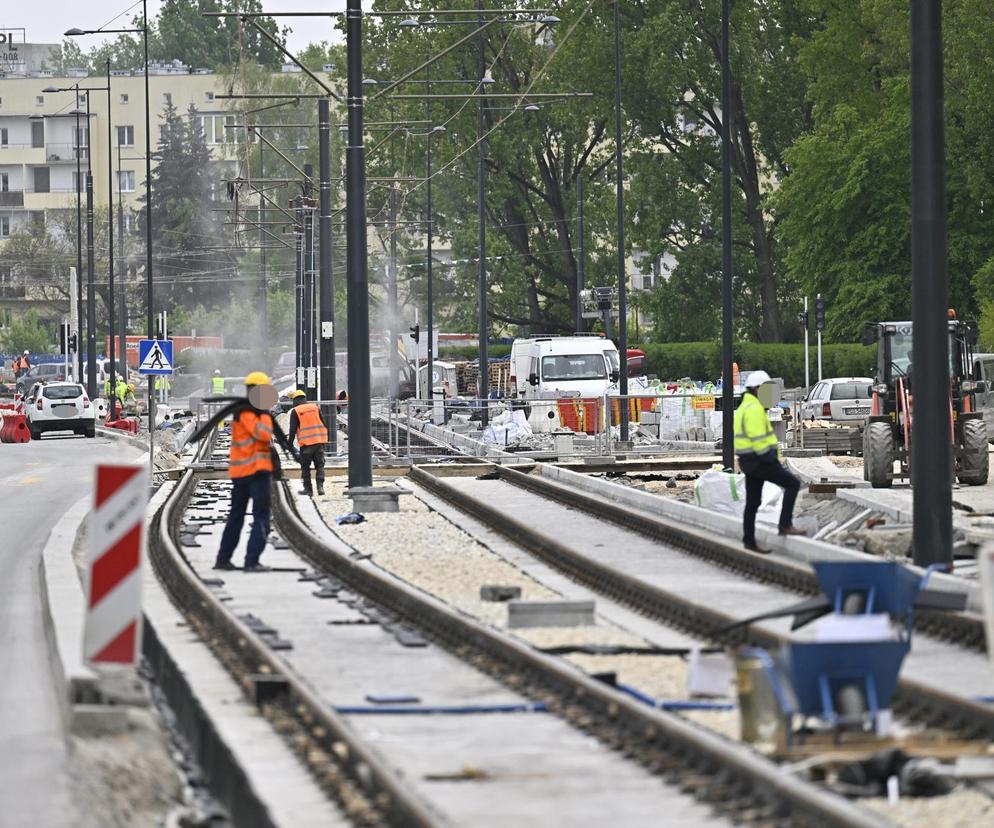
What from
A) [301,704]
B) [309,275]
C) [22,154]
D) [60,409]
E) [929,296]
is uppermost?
[22,154]

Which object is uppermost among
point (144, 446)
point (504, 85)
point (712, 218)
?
point (504, 85)

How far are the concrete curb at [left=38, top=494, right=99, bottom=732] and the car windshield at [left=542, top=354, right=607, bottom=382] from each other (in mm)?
27281

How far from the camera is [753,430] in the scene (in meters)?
20.9

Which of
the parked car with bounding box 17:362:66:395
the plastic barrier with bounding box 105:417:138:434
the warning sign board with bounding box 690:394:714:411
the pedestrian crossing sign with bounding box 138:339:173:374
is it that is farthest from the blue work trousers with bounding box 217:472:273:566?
the parked car with bounding box 17:362:66:395

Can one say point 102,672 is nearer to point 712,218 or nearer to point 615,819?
point 615,819

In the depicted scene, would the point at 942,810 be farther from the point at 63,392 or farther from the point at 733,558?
the point at 63,392

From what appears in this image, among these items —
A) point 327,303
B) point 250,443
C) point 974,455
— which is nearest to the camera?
point 250,443

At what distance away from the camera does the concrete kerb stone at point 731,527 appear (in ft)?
54.3

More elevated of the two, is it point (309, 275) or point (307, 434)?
point (309, 275)

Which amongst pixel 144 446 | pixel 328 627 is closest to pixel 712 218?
pixel 144 446

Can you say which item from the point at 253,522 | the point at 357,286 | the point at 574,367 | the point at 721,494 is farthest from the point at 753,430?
the point at 574,367

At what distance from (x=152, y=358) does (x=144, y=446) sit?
19.2 m

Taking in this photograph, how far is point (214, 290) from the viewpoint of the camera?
14988cm

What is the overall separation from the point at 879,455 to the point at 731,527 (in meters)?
8.16
